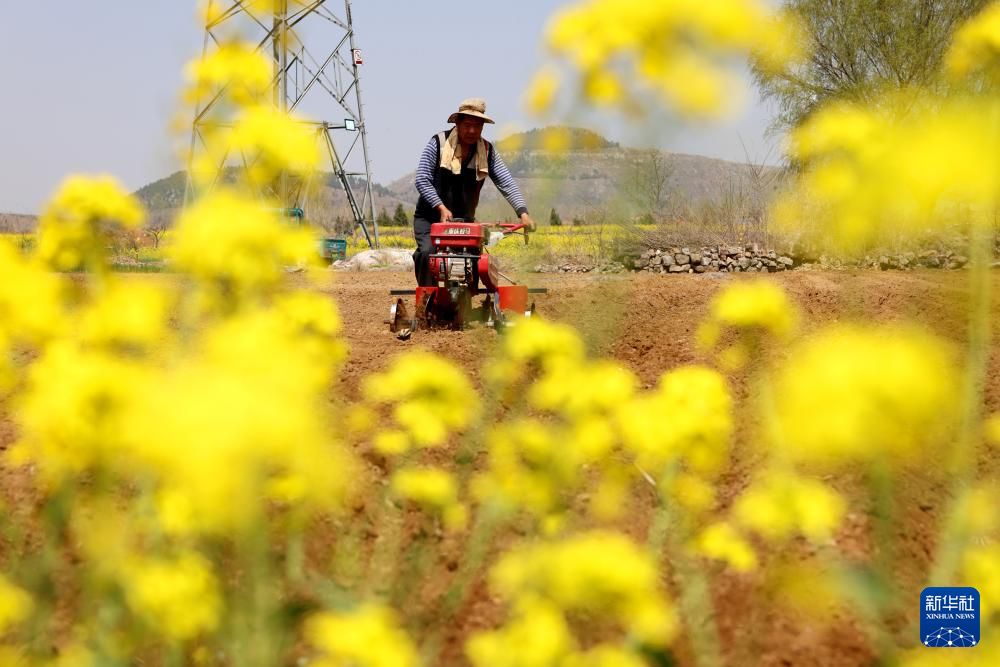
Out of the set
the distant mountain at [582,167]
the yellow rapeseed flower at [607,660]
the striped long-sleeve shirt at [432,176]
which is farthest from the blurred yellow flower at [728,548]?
the striped long-sleeve shirt at [432,176]

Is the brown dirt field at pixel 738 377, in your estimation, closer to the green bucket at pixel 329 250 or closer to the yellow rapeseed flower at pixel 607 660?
the yellow rapeseed flower at pixel 607 660

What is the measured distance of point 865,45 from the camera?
20750 millimetres

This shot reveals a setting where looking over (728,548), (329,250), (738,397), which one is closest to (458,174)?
(329,250)

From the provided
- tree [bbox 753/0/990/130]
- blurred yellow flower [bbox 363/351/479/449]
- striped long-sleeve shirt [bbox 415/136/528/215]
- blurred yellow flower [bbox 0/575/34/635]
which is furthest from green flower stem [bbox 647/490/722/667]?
tree [bbox 753/0/990/130]

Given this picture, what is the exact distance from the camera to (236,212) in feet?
4.97

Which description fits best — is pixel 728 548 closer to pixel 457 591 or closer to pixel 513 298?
pixel 457 591

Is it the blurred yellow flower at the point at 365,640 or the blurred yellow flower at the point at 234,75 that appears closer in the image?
the blurred yellow flower at the point at 365,640

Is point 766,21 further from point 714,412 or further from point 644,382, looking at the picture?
point 644,382

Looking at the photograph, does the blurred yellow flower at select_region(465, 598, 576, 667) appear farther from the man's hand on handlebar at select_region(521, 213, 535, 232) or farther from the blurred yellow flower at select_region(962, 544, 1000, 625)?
the man's hand on handlebar at select_region(521, 213, 535, 232)

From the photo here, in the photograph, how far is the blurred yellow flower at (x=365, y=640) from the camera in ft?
4.47

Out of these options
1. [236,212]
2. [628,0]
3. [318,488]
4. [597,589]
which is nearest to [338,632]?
[318,488]

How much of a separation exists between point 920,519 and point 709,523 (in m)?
0.73

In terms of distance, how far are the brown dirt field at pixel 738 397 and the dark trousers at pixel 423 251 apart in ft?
1.69

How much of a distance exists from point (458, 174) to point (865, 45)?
18.8 m
